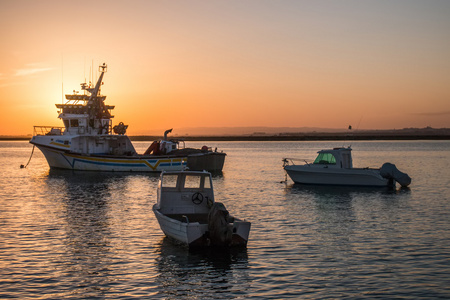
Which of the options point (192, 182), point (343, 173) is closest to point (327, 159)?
point (343, 173)

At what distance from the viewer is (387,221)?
26516 mm

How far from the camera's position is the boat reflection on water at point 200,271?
14648 millimetres

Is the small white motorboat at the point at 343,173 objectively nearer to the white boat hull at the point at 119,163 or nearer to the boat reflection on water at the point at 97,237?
the boat reflection on water at the point at 97,237

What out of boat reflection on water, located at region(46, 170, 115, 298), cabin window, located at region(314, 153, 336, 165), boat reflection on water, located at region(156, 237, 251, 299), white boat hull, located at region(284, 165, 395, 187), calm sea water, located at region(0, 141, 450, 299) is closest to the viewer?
boat reflection on water, located at region(156, 237, 251, 299)

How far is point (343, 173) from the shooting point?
41438 mm

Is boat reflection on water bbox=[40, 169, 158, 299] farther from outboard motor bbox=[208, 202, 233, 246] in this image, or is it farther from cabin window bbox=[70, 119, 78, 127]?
cabin window bbox=[70, 119, 78, 127]

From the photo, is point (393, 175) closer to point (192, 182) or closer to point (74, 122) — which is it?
point (192, 182)

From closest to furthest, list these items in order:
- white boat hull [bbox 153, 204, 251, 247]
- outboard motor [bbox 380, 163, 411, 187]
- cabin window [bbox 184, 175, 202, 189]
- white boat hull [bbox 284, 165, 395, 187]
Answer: white boat hull [bbox 153, 204, 251, 247], cabin window [bbox 184, 175, 202, 189], white boat hull [bbox 284, 165, 395, 187], outboard motor [bbox 380, 163, 411, 187]

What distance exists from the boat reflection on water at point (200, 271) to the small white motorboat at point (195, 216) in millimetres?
419

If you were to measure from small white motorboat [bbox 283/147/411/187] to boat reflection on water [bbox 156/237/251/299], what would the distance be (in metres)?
23.7

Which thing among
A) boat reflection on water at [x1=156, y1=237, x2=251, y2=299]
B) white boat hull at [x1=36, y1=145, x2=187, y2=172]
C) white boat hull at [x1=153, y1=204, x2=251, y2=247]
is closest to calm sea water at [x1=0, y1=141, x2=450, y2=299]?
boat reflection on water at [x1=156, y1=237, x2=251, y2=299]

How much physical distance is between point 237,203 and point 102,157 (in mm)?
29263

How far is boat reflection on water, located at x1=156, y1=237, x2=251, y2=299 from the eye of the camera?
14.6 m

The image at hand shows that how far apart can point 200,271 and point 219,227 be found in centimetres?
205
